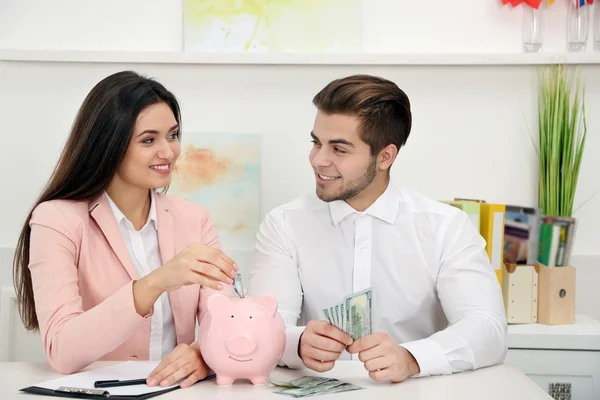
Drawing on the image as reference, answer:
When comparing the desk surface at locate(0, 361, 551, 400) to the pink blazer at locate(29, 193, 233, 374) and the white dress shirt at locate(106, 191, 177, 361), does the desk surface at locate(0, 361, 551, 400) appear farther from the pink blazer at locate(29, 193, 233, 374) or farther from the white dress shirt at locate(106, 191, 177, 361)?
the white dress shirt at locate(106, 191, 177, 361)

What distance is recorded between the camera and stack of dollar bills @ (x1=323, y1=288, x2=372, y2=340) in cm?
163

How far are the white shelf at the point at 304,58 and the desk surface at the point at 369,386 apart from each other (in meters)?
1.38

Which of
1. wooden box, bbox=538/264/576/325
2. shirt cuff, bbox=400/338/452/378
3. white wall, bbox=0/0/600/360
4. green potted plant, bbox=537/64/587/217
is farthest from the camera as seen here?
white wall, bbox=0/0/600/360

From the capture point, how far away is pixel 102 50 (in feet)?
9.87

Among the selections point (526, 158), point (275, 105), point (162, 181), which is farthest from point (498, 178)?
point (162, 181)

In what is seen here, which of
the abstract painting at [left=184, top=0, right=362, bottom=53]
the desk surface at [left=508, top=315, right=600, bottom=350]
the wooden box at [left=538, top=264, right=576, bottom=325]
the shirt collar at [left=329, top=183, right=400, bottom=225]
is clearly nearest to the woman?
the shirt collar at [left=329, top=183, right=400, bottom=225]

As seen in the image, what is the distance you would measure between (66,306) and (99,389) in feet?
0.96

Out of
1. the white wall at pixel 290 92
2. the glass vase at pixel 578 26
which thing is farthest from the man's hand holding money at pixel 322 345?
the glass vase at pixel 578 26

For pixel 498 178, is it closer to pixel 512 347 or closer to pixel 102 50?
pixel 512 347

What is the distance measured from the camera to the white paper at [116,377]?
1601 millimetres

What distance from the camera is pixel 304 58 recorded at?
294 cm

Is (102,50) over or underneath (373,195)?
over

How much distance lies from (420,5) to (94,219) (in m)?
1.59

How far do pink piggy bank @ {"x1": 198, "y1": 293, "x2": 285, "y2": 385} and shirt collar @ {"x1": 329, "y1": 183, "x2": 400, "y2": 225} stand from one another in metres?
0.68
